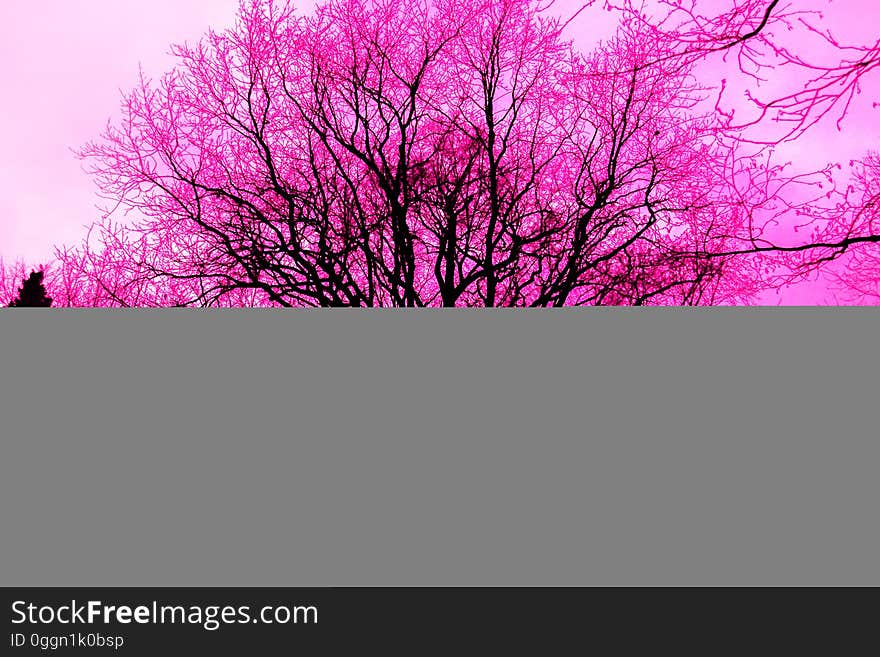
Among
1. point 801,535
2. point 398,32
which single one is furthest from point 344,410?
point 398,32

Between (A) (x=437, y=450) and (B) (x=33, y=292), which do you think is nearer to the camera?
(A) (x=437, y=450)

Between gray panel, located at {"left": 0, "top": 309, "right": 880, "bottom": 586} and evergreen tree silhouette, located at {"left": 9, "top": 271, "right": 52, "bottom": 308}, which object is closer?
gray panel, located at {"left": 0, "top": 309, "right": 880, "bottom": 586}

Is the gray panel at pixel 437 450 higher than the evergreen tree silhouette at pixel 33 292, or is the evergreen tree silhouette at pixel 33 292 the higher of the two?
the evergreen tree silhouette at pixel 33 292

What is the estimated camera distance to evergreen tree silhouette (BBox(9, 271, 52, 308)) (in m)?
29.1

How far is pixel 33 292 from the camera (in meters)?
30.2

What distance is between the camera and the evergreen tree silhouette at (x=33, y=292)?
2911 centimetres

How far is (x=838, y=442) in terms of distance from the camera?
2.50 m

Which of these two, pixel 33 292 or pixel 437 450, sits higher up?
pixel 33 292

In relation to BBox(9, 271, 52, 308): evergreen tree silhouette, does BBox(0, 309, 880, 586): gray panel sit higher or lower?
lower

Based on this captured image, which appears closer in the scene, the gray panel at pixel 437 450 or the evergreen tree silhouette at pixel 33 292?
the gray panel at pixel 437 450
